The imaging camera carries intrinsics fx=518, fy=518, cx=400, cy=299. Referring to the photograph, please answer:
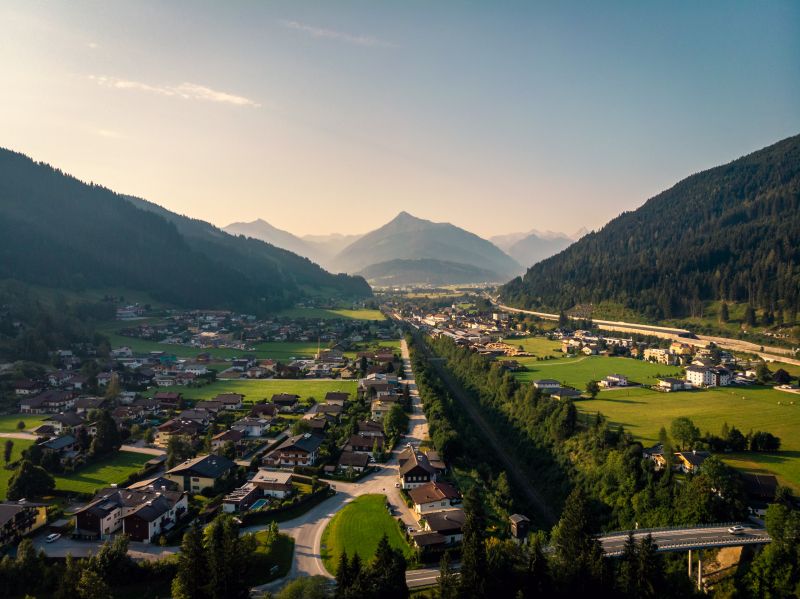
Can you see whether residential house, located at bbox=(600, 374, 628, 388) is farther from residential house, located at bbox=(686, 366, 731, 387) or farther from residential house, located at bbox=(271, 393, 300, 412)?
residential house, located at bbox=(271, 393, 300, 412)

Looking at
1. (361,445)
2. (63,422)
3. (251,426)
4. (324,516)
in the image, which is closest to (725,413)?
(361,445)

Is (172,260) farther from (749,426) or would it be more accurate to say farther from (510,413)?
(749,426)

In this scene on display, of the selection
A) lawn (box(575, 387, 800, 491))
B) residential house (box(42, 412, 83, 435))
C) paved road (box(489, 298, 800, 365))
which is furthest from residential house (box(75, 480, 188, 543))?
paved road (box(489, 298, 800, 365))

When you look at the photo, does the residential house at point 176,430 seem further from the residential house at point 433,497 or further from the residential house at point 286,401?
the residential house at point 433,497

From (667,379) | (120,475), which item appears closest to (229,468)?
(120,475)

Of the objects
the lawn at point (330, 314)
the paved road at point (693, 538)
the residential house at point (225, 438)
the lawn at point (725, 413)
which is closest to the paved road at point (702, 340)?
→ the lawn at point (725, 413)

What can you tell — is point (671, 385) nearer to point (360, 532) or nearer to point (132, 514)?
point (360, 532)

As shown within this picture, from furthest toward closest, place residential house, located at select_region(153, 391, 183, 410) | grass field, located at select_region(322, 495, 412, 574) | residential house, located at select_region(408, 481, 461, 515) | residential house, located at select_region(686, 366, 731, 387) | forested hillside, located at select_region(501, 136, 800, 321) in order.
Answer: forested hillside, located at select_region(501, 136, 800, 321)
residential house, located at select_region(686, 366, 731, 387)
residential house, located at select_region(153, 391, 183, 410)
residential house, located at select_region(408, 481, 461, 515)
grass field, located at select_region(322, 495, 412, 574)
